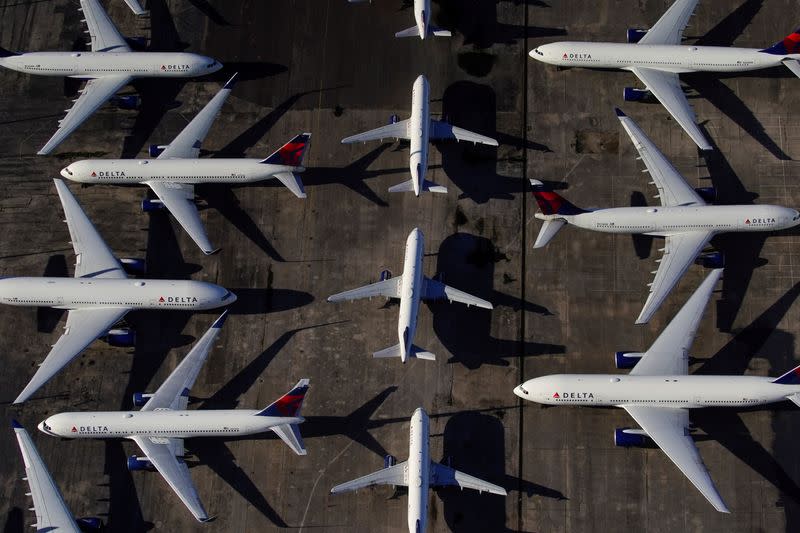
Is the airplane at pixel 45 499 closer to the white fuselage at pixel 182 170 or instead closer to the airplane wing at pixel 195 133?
the white fuselage at pixel 182 170

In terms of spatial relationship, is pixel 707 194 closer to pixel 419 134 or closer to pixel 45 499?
pixel 419 134

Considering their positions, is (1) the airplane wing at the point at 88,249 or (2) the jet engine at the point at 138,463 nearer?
(2) the jet engine at the point at 138,463

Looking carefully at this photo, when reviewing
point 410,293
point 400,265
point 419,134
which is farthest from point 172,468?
point 419,134

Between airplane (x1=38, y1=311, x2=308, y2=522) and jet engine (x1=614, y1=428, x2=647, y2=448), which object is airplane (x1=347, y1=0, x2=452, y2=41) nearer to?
airplane (x1=38, y1=311, x2=308, y2=522)

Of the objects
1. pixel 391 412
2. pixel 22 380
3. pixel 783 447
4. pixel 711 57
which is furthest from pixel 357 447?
pixel 711 57

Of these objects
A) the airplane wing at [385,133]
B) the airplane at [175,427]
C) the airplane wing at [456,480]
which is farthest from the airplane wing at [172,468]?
the airplane wing at [385,133]

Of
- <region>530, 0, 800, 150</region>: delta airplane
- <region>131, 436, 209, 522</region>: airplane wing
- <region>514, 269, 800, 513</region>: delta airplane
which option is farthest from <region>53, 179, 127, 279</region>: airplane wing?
<region>530, 0, 800, 150</region>: delta airplane
